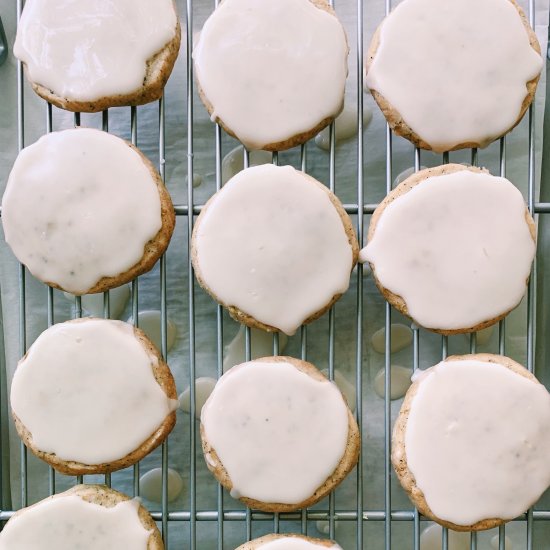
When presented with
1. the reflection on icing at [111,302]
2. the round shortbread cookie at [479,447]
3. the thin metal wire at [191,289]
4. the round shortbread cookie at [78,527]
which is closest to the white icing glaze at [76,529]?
the round shortbread cookie at [78,527]

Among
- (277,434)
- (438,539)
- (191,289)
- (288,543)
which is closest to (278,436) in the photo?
(277,434)

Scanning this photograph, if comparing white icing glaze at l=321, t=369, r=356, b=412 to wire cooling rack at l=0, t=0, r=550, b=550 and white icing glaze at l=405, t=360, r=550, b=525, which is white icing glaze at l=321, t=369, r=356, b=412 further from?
white icing glaze at l=405, t=360, r=550, b=525

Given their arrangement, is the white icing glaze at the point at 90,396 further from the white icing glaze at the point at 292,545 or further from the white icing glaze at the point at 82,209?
the white icing glaze at the point at 292,545

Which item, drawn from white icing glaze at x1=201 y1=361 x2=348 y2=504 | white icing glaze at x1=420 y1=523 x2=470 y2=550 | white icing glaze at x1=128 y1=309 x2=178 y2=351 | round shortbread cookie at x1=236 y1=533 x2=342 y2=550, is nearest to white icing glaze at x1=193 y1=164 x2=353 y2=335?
white icing glaze at x1=201 y1=361 x2=348 y2=504

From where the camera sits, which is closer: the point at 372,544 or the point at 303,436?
the point at 303,436

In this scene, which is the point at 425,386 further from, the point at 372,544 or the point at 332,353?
the point at 372,544

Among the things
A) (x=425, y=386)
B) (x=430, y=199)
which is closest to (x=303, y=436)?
(x=425, y=386)

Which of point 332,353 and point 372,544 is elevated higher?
point 332,353
